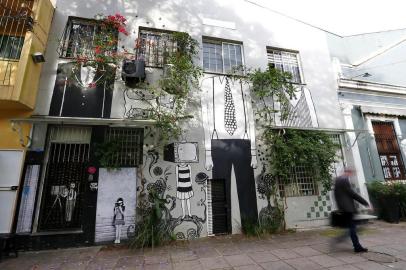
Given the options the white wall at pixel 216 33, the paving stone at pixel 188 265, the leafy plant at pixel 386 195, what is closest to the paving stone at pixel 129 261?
the paving stone at pixel 188 265

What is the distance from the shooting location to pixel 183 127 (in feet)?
26.2

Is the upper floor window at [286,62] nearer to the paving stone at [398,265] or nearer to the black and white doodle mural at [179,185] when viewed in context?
the black and white doodle mural at [179,185]

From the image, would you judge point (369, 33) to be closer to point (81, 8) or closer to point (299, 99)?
point (299, 99)

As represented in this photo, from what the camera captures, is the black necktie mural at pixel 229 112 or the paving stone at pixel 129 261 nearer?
the paving stone at pixel 129 261

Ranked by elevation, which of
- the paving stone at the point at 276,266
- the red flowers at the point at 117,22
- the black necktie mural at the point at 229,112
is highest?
the red flowers at the point at 117,22

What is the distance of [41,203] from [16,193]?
26.7 inches

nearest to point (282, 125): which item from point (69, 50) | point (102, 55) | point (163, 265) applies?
point (163, 265)

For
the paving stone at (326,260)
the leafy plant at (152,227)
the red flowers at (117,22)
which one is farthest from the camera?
the red flowers at (117,22)

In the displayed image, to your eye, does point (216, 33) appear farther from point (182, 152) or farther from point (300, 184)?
point (300, 184)

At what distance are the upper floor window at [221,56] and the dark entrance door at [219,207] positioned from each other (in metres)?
4.49

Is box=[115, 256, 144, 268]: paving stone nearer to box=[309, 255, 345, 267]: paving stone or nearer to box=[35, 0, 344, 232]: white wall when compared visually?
box=[35, 0, 344, 232]: white wall

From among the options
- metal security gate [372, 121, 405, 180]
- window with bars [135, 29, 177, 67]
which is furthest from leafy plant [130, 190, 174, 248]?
metal security gate [372, 121, 405, 180]

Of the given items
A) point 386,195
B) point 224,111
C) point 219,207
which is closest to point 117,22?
point 224,111

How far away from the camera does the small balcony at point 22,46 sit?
246 inches
